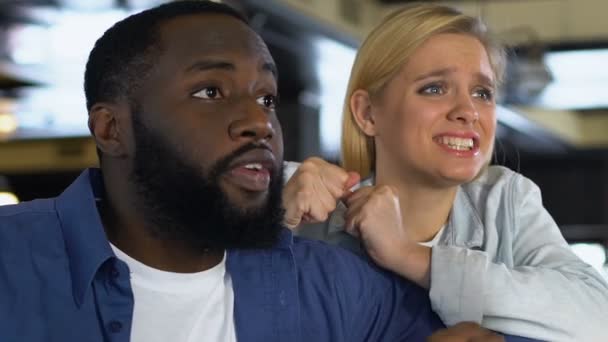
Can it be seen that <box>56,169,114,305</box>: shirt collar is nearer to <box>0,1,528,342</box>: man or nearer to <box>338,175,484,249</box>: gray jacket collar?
<box>0,1,528,342</box>: man

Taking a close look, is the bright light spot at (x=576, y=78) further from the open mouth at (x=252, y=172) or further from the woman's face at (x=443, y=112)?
the open mouth at (x=252, y=172)

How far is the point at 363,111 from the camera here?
83.8 inches

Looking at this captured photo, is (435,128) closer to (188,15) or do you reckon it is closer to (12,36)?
(188,15)

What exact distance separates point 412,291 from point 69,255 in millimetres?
560

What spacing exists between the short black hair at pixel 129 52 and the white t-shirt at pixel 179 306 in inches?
9.3

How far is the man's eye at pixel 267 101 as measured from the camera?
1646 millimetres

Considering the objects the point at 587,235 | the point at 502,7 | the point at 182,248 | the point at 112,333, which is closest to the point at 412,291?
the point at 182,248

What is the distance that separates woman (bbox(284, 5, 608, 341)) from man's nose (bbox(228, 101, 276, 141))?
0.28 meters

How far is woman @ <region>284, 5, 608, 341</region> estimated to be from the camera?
1733mm

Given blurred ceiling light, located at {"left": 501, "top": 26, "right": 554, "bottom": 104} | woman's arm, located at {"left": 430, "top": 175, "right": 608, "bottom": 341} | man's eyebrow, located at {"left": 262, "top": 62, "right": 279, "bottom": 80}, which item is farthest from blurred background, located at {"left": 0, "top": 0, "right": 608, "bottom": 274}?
man's eyebrow, located at {"left": 262, "top": 62, "right": 279, "bottom": 80}

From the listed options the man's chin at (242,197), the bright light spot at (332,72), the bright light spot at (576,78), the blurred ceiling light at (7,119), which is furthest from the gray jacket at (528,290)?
the blurred ceiling light at (7,119)

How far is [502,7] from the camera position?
733 cm

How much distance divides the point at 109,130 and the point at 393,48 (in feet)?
1.88

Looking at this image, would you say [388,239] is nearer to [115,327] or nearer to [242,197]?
[242,197]
